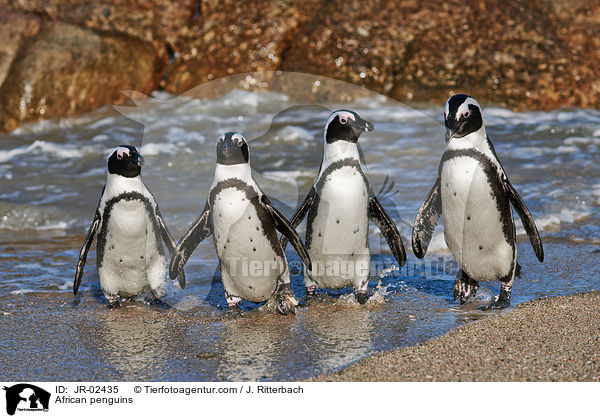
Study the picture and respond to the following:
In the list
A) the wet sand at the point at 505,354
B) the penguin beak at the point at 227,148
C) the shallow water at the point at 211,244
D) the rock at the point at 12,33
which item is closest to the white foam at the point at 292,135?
the shallow water at the point at 211,244

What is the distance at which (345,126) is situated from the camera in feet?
14.7

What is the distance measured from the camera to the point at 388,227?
4.63 metres

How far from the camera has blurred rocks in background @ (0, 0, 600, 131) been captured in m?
11.4

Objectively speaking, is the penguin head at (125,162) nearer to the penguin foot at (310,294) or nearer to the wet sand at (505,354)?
the penguin foot at (310,294)

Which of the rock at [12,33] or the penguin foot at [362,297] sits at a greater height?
the rock at [12,33]

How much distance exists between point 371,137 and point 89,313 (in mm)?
6405

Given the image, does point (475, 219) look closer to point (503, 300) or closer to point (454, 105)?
point (503, 300)

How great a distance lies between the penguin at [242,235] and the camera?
4332 millimetres

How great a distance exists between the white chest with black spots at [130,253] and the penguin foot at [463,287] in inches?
73.3

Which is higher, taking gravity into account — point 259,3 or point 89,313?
point 259,3

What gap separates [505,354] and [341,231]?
4.44ft
